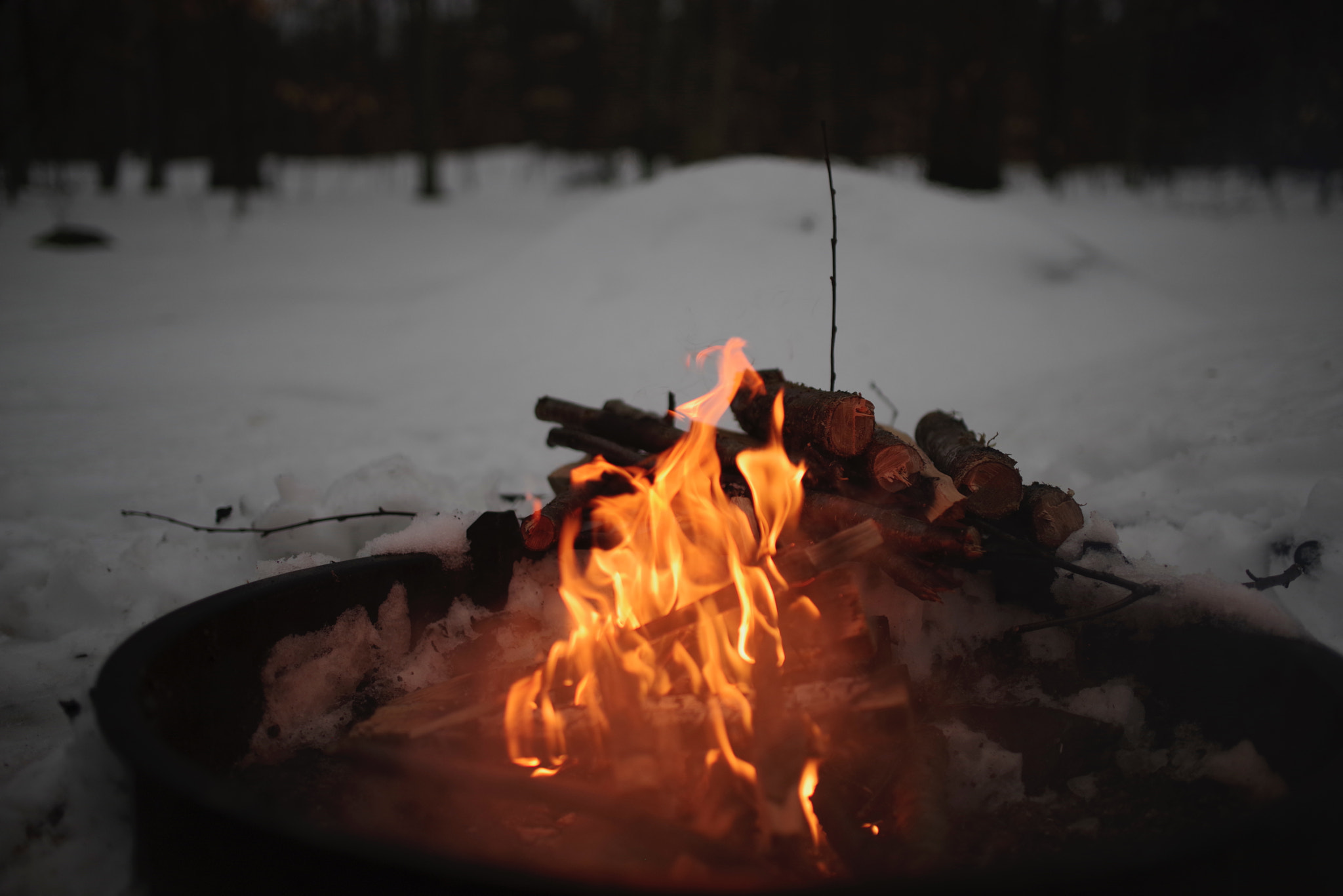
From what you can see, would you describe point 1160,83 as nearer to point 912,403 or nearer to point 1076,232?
point 1076,232

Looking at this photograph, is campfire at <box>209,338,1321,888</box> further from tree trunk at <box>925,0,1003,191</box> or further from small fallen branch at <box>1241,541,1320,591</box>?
tree trunk at <box>925,0,1003,191</box>

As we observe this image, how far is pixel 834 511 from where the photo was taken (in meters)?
1.99

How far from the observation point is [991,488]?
6.64ft

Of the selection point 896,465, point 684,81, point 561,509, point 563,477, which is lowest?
point 563,477

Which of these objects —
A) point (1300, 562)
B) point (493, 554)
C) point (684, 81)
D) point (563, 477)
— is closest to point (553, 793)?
point (493, 554)

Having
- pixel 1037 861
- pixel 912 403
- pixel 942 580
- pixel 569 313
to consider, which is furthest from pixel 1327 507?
pixel 569 313

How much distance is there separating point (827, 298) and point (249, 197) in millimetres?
15404

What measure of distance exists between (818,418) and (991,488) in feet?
1.60

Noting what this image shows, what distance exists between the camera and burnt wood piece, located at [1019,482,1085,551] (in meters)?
1.99

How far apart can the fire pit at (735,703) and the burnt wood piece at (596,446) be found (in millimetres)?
201

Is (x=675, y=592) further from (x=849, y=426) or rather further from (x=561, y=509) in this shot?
(x=849, y=426)

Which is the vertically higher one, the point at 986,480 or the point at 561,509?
the point at 986,480

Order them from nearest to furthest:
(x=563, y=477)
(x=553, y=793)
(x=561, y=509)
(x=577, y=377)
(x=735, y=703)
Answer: (x=553, y=793)
(x=735, y=703)
(x=561, y=509)
(x=563, y=477)
(x=577, y=377)

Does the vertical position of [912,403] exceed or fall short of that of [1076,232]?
it falls short
